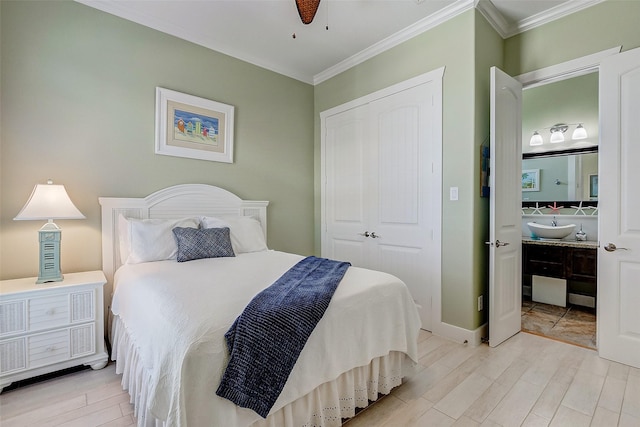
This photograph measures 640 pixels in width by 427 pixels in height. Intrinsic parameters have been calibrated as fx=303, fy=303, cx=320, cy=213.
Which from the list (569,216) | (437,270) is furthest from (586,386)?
(569,216)

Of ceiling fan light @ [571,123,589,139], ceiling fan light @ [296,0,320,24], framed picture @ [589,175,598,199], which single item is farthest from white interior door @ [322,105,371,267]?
framed picture @ [589,175,598,199]

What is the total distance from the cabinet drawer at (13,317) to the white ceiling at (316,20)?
2.37m

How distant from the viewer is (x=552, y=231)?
3.61 m

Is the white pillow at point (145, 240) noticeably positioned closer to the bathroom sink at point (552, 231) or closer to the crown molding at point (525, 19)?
the crown molding at point (525, 19)

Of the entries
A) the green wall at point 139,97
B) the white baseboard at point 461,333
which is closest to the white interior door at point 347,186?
the green wall at point 139,97

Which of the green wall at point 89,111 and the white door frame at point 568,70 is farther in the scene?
the white door frame at point 568,70

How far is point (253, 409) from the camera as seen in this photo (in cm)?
118

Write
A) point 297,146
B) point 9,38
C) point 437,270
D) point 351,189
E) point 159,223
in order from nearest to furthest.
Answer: point 9,38, point 159,223, point 437,270, point 351,189, point 297,146

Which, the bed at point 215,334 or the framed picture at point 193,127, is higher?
the framed picture at point 193,127

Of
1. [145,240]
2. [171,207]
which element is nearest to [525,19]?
[171,207]

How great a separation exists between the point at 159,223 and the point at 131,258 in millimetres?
349

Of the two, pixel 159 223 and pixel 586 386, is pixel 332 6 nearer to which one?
pixel 159 223

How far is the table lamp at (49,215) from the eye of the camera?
2066mm

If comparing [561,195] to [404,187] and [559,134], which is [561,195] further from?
[404,187]
